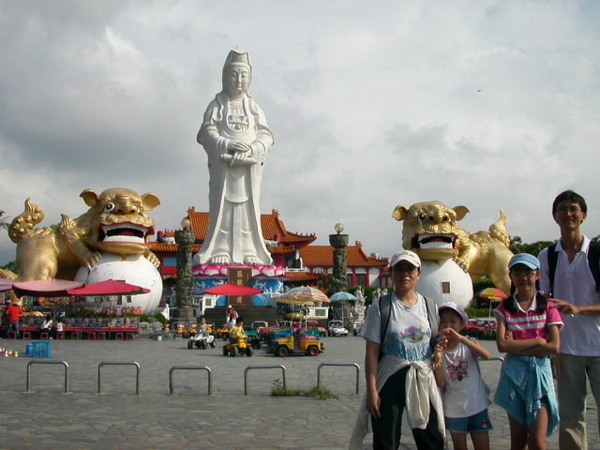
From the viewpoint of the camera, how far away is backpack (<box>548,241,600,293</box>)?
195 inches

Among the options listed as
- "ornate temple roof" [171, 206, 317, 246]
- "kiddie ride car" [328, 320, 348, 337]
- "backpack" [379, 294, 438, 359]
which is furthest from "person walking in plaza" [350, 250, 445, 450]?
"ornate temple roof" [171, 206, 317, 246]

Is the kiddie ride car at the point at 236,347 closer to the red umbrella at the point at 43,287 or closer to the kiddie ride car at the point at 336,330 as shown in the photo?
the red umbrella at the point at 43,287

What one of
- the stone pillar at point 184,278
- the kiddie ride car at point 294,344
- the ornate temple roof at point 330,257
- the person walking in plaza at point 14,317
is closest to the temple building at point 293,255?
the ornate temple roof at point 330,257

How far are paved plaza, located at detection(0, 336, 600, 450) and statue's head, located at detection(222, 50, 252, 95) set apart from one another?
2193cm

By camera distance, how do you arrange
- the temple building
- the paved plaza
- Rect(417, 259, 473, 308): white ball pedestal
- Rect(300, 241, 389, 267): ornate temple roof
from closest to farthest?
the paved plaza → Rect(417, 259, 473, 308): white ball pedestal → the temple building → Rect(300, 241, 389, 267): ornate temple roof

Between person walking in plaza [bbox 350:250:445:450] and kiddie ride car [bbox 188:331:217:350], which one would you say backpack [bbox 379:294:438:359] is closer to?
person walking in plaza [bbox 350:250:445:450]

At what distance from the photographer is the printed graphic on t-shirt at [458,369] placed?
187 inches

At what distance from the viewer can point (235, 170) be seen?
34062mm

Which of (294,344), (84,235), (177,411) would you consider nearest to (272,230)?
(84,235)

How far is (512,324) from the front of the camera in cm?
469

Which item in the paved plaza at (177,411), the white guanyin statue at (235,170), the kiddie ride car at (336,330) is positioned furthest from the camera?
the white guanyin statue at (235,170)

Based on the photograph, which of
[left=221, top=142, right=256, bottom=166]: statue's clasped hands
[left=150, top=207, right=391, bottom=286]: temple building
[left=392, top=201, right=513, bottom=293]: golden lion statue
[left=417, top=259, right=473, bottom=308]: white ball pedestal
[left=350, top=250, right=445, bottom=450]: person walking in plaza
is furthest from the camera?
[left=150, top=207, right=391, bottom=286]: temple building

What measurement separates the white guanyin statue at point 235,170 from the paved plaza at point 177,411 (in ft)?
67.0

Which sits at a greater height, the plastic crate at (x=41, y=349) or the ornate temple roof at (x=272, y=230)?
the ornate temple roof at (x=272, y=230)
